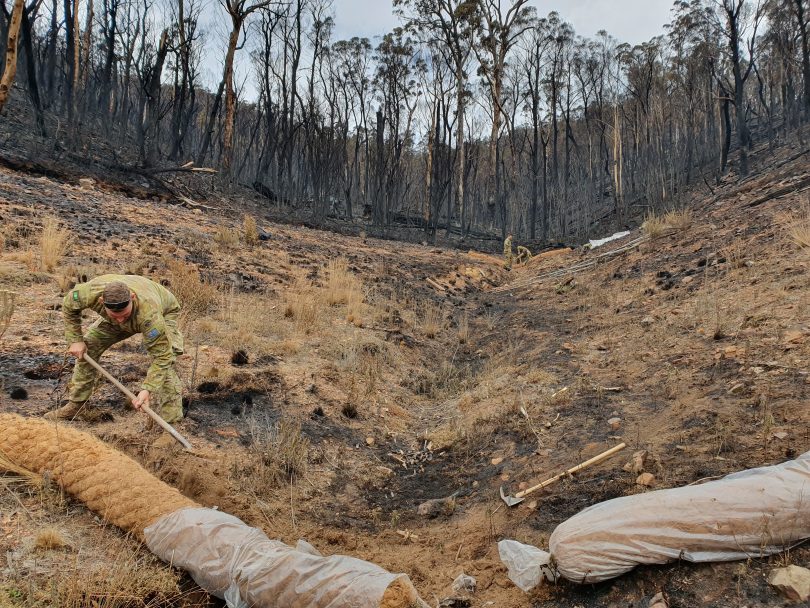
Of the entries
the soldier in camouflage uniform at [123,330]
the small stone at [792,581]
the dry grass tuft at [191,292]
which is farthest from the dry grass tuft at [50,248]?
the small stone at [792,581]

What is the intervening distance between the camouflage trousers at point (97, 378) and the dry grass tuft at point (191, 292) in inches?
92.8

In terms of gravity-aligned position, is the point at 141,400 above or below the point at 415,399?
above

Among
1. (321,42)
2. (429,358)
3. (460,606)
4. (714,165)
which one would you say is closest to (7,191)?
(429,358)

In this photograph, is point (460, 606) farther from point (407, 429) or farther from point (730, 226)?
point (730, 226)

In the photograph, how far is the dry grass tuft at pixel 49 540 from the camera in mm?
2518

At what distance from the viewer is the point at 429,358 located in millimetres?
7641

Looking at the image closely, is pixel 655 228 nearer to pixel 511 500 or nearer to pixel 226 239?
pixel 226 239

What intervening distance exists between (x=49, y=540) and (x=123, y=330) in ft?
7.08

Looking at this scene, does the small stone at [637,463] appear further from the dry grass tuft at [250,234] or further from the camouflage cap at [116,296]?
the dry grass tuft at [250,234]

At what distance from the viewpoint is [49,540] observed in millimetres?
2537

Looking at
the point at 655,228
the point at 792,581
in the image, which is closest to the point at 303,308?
the point at 792,581

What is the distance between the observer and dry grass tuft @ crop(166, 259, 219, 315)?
6832mm

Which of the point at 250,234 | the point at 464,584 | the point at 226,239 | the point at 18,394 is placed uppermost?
the point at 250,234

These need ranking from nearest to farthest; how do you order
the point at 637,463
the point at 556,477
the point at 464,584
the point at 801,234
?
the point at 464,584, the point at 637,463, the point at 556,477, the point at 801,234
